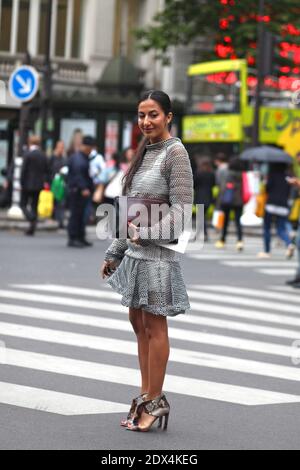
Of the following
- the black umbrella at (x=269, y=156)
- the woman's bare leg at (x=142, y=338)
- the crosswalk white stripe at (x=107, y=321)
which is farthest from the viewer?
the black umbrella at (x=269, y=156)

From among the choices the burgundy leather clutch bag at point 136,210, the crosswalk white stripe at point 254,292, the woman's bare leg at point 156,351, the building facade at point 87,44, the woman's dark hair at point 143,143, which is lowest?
the crosswalk white stripe at point 254,292

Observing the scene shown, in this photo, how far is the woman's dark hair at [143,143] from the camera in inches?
275

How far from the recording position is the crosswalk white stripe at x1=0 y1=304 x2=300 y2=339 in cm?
1157

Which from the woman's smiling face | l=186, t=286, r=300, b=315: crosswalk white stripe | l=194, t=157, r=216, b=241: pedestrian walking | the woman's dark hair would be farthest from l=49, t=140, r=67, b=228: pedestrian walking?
the woman's smiling face

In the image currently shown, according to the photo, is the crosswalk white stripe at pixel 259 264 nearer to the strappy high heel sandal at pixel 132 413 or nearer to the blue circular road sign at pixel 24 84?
the blue circular road sign at pixel 24 84

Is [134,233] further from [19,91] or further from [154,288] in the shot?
[19,91]

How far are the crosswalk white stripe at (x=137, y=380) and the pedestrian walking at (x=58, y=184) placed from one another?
15923 millimetres

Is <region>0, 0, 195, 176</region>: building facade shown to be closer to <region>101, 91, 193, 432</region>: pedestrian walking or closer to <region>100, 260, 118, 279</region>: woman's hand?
<region>100, 260, 118, 279</region>: woman's hand

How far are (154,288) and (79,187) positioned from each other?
13780mm

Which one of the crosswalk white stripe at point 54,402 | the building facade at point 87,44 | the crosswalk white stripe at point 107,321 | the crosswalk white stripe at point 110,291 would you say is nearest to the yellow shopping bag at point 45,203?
the crosswalk white stripe at point 110,291

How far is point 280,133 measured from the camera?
110 ft

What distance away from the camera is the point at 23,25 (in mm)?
40656

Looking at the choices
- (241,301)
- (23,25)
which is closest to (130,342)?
(241,301)

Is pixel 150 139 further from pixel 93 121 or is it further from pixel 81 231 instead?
pixel 93 121
